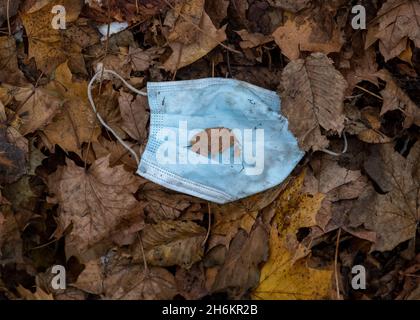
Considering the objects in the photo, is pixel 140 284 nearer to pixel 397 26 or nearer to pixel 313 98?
pixel 313 98

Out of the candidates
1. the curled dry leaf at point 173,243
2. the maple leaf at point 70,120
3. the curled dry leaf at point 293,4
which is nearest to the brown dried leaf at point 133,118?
the maple leaf at point 70,120

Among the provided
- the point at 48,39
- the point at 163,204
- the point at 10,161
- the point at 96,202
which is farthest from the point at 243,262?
the point at 48,39

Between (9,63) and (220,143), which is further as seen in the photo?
(9,63)

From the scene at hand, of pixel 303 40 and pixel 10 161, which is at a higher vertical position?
pixel 303 40

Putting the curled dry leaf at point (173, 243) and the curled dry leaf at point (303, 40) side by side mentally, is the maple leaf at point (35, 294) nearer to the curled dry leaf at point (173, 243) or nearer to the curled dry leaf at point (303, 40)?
the curled dry leaf at point (173, 243)

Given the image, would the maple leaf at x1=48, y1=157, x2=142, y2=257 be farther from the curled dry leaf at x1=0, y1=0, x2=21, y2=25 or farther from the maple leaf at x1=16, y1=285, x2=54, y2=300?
the curled dry leaf at x1=0, y1=0, x2=21, y2=25
